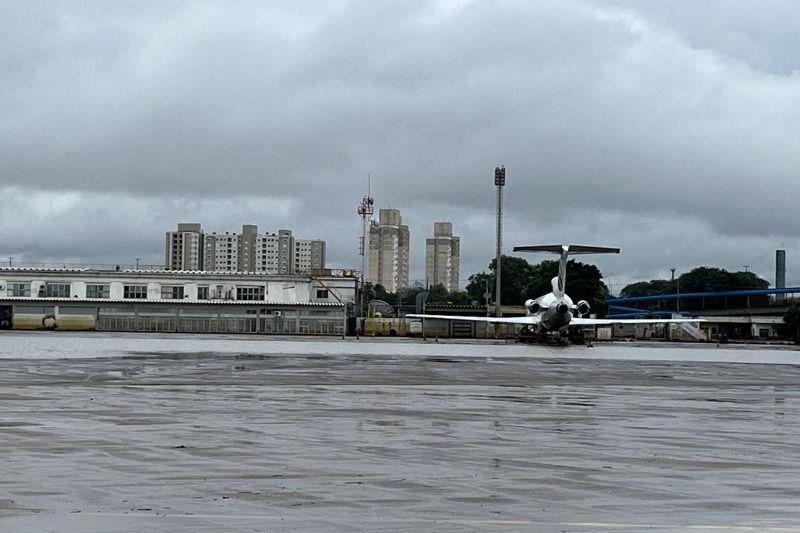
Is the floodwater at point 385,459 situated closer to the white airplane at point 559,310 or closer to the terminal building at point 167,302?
the white airplane at point 559,310

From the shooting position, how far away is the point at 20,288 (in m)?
180

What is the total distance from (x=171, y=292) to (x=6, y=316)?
26.1 metres

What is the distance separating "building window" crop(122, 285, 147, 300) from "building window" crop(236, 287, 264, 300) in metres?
15.2

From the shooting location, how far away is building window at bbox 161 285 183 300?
18188 centimetres

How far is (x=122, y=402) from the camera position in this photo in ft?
91.2

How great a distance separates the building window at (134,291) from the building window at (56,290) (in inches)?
354

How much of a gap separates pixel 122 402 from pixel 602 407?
41.4ft

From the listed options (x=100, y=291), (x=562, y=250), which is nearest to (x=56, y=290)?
(x=100, y=291)

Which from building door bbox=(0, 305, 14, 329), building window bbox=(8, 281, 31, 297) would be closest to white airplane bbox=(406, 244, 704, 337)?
building door bbox=(0, 305, 14, 329)

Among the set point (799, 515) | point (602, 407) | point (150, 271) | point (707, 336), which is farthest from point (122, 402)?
point (707, 336)

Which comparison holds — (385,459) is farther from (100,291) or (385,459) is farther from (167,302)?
(100,291)

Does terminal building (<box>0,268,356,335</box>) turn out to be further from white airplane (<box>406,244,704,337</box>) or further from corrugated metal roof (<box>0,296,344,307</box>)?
white airplane (<box>406,244,704,337</box>)

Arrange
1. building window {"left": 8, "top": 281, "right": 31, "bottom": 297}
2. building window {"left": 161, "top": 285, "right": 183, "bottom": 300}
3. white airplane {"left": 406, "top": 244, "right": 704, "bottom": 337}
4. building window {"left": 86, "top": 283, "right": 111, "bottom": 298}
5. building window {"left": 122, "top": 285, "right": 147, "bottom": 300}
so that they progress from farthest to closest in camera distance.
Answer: building window {"left": 161, "top": 285, "right": 183, "bottom": 300}, building window {"left": 122, "top": 285, "right": 147, "bottom": 300}, building window {"left": 86, "top": 283, "right": 111, "bottom": 298}, building window {"left": 8, "top": 281, "right": 31, "bottom": 297}, white airplane {"left": 406, "top": 244, "right": 704, "bottom": 337}

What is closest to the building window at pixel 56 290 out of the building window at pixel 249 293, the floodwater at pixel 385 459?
the building window at pixel 249 293
